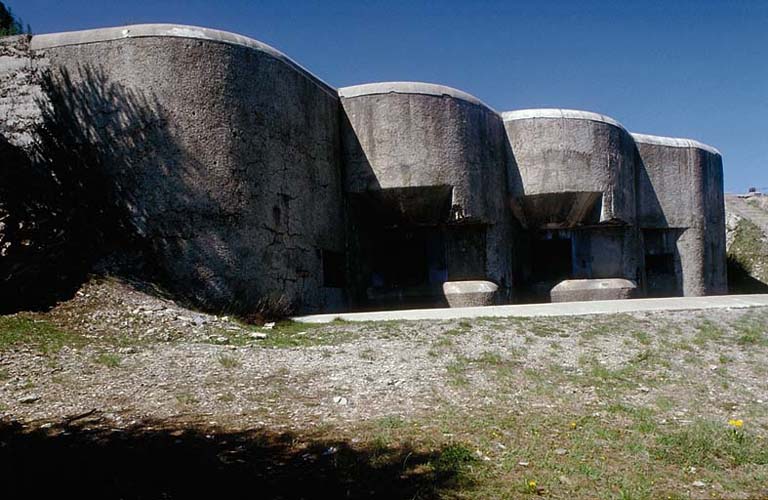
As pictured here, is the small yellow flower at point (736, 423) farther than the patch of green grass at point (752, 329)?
No

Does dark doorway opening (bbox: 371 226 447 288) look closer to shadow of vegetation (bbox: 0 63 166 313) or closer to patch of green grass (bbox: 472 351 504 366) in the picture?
shadow of vegetation (bbox: 0 63 166 313)

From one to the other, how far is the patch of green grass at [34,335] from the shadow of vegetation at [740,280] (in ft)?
63.5

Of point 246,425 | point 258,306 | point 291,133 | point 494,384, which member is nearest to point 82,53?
point 291,133

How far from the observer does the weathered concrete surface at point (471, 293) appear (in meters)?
12.4

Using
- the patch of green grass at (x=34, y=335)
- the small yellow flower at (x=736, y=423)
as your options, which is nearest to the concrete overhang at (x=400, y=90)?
the patch of green grass at (x=34, y=335)

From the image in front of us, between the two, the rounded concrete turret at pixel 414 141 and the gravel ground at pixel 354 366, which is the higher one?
the rounded concrete turret at pixel 414 141

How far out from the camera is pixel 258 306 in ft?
30.7

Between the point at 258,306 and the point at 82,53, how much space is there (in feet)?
14.9

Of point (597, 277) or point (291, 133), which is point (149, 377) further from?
point (597, 277)

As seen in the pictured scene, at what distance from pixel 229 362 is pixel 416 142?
678 centimetres

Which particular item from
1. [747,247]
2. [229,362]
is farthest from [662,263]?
[229,362]

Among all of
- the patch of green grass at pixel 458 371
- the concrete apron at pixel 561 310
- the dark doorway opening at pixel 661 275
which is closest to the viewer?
the patch of green grass at pixel 458 371

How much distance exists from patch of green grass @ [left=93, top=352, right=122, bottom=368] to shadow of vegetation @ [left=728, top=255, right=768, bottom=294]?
19118mm

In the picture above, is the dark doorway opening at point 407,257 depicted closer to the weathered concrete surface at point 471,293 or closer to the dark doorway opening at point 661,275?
the weathered concrete surface at point 471,293
